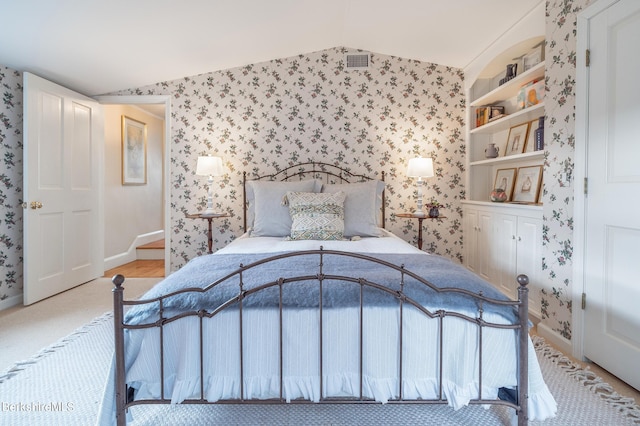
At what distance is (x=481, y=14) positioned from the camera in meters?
2.94

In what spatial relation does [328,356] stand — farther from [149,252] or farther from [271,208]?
[149,252]

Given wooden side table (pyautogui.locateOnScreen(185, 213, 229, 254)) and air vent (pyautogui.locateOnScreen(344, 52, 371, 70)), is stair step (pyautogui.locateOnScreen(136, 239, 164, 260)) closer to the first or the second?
wooden side table (pyautogui.locateOnScreen(185, 213, 229, 254))

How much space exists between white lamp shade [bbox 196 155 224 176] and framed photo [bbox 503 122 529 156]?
2.90m

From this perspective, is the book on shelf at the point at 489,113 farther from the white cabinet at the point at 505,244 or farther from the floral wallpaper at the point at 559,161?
the floral wallpaper at the point at 559,161

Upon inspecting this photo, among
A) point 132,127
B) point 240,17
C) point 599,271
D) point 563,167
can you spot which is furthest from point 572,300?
point 132,127

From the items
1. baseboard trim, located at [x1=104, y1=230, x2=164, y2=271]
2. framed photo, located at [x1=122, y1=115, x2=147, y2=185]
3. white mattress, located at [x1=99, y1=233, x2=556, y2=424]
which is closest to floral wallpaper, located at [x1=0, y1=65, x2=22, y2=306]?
baseboard trim, located at [x1=104, y1=230, x2=164, y2=271]

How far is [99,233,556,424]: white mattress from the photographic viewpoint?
56.5 inches

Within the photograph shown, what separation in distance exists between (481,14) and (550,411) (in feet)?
9.47

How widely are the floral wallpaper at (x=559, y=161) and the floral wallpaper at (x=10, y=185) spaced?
4.34 meters

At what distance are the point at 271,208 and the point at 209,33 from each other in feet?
5.32

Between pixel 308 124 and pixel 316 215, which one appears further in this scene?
pixel 308 124

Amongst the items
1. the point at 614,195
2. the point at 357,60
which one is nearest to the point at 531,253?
the point at 614,195

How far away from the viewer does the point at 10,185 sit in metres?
3.16

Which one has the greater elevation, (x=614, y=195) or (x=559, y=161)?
(x=559, y=161)
